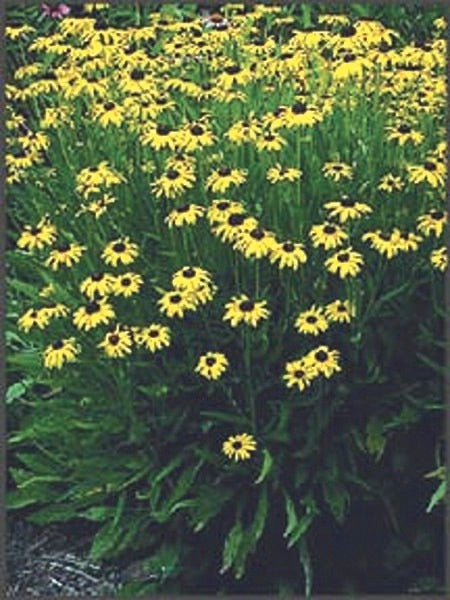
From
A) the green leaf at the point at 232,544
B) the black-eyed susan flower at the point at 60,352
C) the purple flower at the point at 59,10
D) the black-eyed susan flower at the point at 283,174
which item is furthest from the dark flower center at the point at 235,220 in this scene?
the purple flower at the point at 59,10

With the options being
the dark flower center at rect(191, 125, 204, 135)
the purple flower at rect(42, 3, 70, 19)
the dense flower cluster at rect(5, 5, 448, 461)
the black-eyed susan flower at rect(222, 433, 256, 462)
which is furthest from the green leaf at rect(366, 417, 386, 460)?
the purple flower at rect(42, 3, 70, 19)

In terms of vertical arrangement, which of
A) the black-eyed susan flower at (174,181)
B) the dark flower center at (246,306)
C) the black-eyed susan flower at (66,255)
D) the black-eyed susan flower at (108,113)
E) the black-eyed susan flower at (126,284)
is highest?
the black-eyed susan flower at (108,113)

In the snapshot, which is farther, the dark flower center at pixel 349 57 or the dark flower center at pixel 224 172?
the dark flower center at pixel 349 57

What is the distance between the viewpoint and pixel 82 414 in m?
3.46

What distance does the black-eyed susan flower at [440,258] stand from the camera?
10.3ft

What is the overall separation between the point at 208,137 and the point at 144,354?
0.50m

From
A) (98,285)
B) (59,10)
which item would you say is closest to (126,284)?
(98,285)

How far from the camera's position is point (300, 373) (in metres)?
3.11

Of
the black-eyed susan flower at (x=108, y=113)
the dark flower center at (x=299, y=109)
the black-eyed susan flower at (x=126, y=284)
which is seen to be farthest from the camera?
the black-eyed susan flower at (x=108, y=113)

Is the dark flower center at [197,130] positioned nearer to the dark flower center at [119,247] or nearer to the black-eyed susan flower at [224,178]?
the black-eyed susan flower at [224,178]

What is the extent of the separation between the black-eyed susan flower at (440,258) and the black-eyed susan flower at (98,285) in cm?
69

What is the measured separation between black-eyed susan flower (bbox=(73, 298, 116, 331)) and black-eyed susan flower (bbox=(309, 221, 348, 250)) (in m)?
0.46

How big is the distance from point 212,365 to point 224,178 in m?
0.40

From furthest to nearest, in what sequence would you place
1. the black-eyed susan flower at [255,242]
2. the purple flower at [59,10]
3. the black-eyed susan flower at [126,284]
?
the purple flower at [59,10], the black-eyed susan flower at [126,284], the black-eyed susan flower at [255,242]
